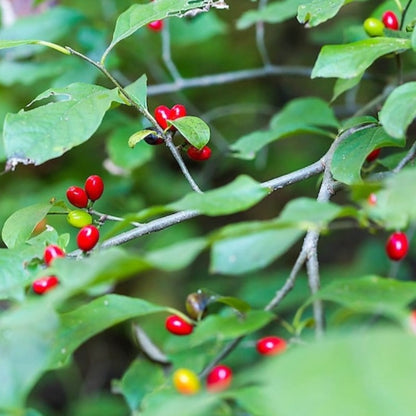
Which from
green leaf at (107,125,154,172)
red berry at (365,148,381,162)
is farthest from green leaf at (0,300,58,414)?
green leaf at (107,125,154,172)

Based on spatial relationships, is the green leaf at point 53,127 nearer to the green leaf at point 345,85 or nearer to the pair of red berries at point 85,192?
the pair of red berries at point 85,192

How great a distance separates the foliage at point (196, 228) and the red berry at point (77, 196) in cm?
2

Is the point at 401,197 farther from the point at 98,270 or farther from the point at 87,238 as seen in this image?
the point at 87,238

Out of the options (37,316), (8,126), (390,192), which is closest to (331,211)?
(390,192)

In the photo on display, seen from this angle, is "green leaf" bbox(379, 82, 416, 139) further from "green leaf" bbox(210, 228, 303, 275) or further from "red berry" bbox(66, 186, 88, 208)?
"red berry" bbox(66, 186, 88, 208)

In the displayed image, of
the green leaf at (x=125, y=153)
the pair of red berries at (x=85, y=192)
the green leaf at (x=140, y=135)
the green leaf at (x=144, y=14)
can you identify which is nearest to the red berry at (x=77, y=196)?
the pair of red berries at (x=85, y=192)

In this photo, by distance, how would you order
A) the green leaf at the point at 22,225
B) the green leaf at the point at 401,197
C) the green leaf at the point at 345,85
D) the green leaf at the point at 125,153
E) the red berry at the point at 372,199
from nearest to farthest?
the green leaf at the point at 401,197 < the red berry at the point at 372,199 < the green leaf at the point at 22,225 < the green leaf at the point at 345,85 < the green leaf at the point at 125,153

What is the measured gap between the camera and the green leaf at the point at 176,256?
72 centimetres

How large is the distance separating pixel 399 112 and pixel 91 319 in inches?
21.2

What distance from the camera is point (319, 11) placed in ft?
4.05

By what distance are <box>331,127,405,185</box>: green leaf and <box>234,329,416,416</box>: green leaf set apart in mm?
570

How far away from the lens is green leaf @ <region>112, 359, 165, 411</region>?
4.44 feet

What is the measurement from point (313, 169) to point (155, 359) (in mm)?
530

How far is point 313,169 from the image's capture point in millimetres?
1300
